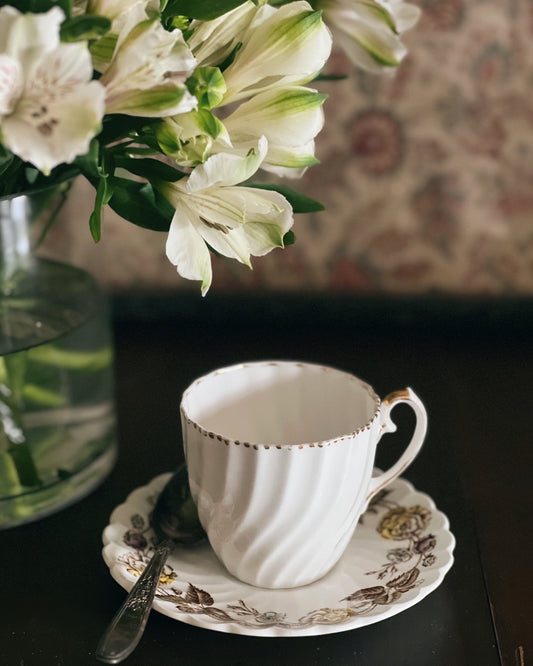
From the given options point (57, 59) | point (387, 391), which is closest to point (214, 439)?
point (57, 59)

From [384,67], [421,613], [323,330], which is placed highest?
[384,67]

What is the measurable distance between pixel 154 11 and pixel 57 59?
0.21 ft

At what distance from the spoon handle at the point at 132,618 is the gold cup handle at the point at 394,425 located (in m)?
0.13

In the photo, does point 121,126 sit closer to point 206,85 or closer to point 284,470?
point 206,85

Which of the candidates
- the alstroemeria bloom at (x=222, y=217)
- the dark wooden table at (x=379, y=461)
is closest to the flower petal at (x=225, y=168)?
the alstroemeria bloom at (x=222, y=217)

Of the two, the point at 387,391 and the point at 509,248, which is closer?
the point at 387,391

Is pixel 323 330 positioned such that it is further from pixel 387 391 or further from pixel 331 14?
pixel 331 14

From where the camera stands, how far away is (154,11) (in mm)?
373

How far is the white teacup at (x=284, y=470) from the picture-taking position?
1.48 ft

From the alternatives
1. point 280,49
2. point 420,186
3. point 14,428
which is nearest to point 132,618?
point 14,428

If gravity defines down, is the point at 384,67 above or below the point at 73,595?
above

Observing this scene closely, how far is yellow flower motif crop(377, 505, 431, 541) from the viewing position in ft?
1.74

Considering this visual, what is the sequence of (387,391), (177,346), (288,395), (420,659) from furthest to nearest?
(177,346) < (387,391) < (288,395) < (420,659)

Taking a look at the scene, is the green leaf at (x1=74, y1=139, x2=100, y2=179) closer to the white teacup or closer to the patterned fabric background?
the white teacup
